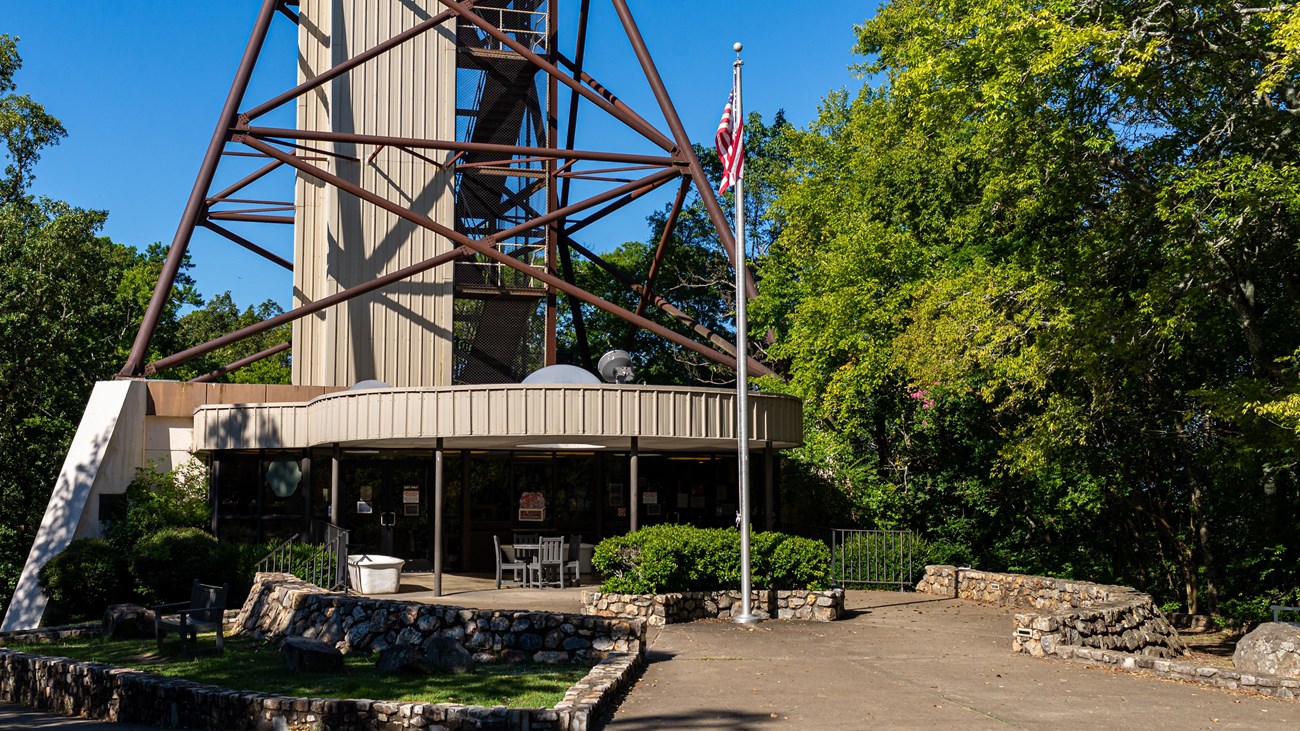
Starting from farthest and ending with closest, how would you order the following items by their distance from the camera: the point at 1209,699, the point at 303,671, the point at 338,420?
1. the point at 338,420
2. the point at 303,671
3. the point at 1209,699

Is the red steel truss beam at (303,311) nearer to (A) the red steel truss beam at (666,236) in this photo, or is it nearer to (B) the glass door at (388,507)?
(B) the glass door at (388,507)

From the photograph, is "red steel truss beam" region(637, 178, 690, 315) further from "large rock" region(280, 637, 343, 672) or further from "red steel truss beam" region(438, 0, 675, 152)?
"large rock" region(280, 637, 343, 672)

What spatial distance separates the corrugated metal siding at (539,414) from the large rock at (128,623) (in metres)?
4.19

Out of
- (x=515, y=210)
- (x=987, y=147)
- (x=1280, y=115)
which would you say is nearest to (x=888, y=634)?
(x=987, y=147)

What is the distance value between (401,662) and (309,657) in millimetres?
1299

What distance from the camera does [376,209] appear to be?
2942cm

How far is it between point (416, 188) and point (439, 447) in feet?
38.5

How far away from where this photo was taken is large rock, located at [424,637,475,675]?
13.6 metres

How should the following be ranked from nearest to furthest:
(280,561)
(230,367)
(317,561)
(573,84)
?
(317,561) < (280,561) < (573,84) < (230,367)

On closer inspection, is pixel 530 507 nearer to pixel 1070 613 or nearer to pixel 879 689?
pixel 1070 613

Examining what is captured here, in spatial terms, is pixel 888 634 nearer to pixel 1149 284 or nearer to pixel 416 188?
pixel 1149 284

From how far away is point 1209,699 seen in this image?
1237 cm

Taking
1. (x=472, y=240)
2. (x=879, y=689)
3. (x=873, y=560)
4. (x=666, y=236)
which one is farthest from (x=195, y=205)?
(x=879, y=689)

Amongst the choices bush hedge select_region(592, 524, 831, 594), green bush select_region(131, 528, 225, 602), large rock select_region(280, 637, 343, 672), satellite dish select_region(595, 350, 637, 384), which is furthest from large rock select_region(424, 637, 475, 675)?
satellite dish select_region(595, 350, 637, 384)
